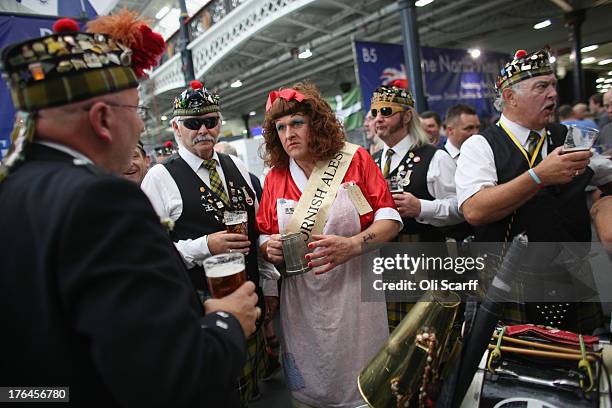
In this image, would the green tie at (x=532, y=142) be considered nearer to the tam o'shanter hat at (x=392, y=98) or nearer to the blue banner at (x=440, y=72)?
the tam o'shanter hat at (x=392, y=98)

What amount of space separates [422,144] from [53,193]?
2538mm

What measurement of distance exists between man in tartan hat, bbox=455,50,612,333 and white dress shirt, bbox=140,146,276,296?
129cm

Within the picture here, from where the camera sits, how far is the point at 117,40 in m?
1.08

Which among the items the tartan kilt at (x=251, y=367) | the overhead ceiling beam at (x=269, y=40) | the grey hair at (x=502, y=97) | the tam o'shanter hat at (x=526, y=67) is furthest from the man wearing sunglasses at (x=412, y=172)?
the overhead ceiling beam at (x=269, y=40)

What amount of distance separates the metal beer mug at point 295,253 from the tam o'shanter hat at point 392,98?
153cm

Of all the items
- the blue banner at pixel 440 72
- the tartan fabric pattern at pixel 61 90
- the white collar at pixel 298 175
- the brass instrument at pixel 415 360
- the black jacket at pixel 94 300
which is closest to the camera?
the black jacket at pixel 94 300

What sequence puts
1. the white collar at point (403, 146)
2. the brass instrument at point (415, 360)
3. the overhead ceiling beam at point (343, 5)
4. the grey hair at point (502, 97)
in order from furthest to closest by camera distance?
the overhead ceiling beam at point (343, 5)
the white collar at point (403, 146)
the grey hair at point (502, 97)
the brass instrument at point (415, 360)

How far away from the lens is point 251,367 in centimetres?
218

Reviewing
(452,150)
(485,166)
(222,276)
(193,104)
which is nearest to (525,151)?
(485,166)

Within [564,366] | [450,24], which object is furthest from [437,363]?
[450,24]

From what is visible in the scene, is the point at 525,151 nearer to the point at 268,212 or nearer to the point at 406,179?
the point at 406,179

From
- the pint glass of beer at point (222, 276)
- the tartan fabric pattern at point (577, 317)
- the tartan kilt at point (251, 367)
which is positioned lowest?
the tartan kilt at point (251, 367)

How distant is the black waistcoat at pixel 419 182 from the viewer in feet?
8.77

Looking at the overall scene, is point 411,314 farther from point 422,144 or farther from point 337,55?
point 337,55
